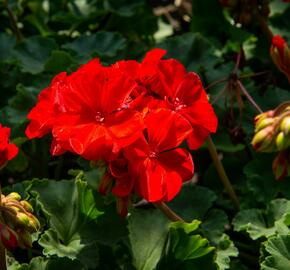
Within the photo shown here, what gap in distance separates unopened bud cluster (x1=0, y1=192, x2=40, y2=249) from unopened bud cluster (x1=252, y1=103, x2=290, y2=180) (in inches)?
20.3

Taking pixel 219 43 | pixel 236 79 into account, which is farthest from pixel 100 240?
pixel 219 43

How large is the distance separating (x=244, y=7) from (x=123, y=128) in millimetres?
997

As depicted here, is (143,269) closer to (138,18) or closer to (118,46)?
(118,46)

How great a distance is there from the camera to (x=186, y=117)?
5.29ft

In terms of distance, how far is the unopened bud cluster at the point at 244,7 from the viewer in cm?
228

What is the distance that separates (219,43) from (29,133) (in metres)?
1.34

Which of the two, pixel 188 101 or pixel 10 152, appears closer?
pixel 10 152

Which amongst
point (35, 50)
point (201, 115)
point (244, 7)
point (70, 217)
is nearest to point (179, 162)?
point (201, 115)

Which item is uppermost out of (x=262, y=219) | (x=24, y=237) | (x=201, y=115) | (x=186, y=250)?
(x=201, y=115)

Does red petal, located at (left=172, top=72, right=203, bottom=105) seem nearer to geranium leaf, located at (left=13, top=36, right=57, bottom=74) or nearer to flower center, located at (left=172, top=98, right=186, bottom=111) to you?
flower center, located at (left=172, top=98, right=186, bottom=111)

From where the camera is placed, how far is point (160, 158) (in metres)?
1.54

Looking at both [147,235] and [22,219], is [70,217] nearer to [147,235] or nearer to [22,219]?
[147,235]

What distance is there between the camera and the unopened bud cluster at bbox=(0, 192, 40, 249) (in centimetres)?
141

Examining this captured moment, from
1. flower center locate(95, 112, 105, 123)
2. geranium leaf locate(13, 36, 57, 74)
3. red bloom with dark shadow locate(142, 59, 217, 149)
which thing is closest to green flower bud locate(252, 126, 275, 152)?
red bloom with dark shadow locate(142, 59, 217, 149)
